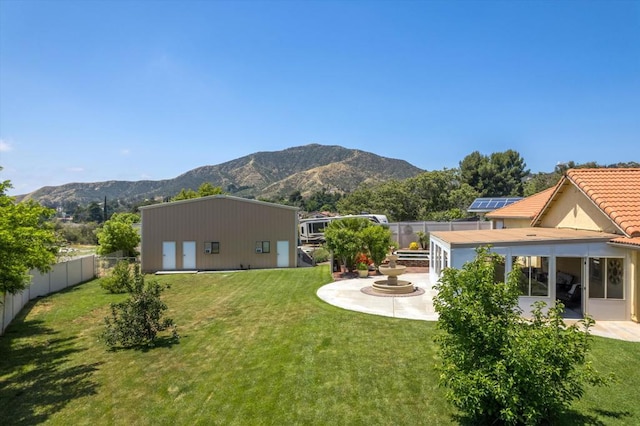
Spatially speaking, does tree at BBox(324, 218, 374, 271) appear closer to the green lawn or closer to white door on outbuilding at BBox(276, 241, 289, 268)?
white door on outbuilding at BBox(276, 241, 289, 268)

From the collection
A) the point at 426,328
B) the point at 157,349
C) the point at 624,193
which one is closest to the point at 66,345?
the point at 157,349

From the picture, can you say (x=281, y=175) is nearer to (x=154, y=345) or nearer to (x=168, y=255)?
(x=168, y=255)

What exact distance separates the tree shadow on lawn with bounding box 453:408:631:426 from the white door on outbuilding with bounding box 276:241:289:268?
21.0 metres

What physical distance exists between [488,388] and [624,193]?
1214 cm

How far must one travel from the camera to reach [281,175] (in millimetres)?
133250

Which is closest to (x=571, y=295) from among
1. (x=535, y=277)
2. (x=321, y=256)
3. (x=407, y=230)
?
(x=535, y=277)

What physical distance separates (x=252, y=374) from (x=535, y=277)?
956 cm

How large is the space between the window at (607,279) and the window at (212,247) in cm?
2148

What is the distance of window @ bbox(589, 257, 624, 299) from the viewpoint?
39.8ft

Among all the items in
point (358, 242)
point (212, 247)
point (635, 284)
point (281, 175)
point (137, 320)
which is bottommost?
point (137, 320)

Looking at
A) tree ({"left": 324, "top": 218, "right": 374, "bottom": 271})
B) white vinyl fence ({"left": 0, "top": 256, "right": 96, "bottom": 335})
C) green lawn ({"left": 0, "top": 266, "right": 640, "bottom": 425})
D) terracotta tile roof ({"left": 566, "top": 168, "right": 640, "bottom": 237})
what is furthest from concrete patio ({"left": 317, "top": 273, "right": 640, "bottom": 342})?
white vinyl fence ({"left": 0, "top": 256, "right": 96, "bottom": 335})

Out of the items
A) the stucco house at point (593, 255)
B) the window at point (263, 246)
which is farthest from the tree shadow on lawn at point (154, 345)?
the window at point (263, 246)

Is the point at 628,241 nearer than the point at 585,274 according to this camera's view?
Yes

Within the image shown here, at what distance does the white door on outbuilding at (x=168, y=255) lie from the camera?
88.0 ft
